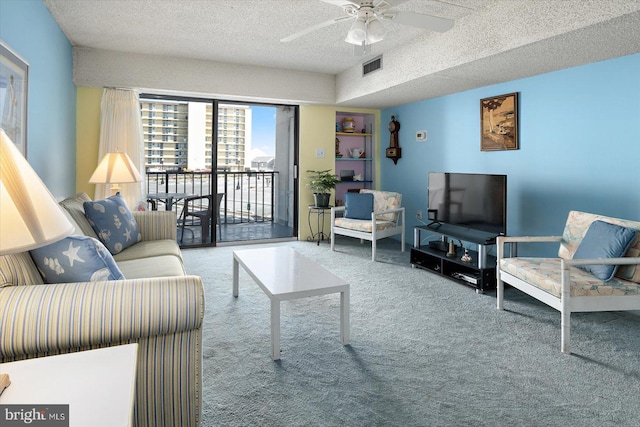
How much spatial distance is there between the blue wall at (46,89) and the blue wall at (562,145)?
13.8 ft

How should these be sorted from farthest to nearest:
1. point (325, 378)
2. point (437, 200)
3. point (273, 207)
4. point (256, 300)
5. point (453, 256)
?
point (273, 207)
point (437, 200)
point (453, 256)
point (256, 300)
point (325, 378)

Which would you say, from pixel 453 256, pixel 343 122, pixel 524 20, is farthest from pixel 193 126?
pixel 524 20

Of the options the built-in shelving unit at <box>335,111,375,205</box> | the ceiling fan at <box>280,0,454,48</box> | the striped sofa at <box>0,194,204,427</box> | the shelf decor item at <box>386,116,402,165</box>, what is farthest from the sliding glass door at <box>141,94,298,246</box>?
the striped sofa at <box>0,194,204,427</box>

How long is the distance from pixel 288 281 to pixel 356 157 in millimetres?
4162

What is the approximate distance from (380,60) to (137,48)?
2753mm

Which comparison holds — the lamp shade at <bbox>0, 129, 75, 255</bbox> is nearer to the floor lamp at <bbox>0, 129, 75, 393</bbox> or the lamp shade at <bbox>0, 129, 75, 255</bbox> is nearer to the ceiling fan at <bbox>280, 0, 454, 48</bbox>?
the floor lamp at <bbox>0, 129, 75, 393</bbox>

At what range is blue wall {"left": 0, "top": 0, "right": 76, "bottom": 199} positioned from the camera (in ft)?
8.55

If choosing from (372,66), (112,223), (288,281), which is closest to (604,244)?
(288,281)

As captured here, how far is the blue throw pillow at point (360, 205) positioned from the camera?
5402 mm

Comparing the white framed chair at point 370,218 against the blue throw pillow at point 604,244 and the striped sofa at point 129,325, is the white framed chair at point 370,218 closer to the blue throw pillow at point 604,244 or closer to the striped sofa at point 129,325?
the blue throw pillow at point 604,244

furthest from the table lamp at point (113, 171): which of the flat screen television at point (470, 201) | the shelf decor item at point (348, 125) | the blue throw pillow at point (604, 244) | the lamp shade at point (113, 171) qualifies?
the blue throw pillow at point (604, 244)

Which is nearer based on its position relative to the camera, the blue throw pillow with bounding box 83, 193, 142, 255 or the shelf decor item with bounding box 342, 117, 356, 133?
the blue throw pillow with bounding box 83, 193, 142, 255

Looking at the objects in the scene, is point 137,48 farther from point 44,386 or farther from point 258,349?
point 44,386

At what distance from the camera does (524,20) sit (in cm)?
288
